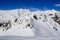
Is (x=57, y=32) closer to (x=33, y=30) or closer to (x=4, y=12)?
(x=33, y=30)

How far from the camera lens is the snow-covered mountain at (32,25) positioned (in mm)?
22719

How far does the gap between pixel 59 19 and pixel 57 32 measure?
164 inches

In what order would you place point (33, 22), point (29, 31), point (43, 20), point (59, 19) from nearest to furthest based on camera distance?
point (29, 31), point (33, 22), point (43, 20), point (59, 19)

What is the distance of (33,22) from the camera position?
2427cm

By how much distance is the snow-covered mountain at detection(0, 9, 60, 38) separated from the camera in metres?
22.7

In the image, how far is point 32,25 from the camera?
23.4 meters

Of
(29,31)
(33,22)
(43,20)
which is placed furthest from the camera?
(43,20)

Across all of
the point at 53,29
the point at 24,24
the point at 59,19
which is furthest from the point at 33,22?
the point at 59,19

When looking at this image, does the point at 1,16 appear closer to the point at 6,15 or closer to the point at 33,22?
the point at 6,15

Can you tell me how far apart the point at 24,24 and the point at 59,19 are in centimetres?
740

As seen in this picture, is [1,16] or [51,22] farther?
[1,16]

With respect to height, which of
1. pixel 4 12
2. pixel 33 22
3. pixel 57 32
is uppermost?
pixel 4 12

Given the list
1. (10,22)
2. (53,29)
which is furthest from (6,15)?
(53,29)

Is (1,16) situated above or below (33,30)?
above
